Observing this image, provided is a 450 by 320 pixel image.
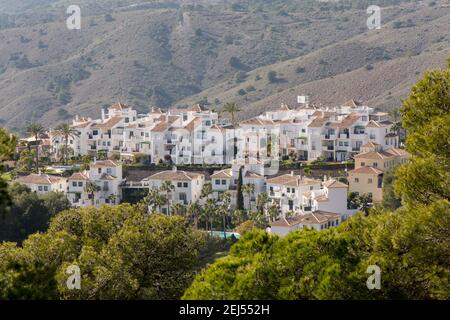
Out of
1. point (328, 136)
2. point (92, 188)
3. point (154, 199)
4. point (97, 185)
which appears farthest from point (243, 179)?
point (328, 136)

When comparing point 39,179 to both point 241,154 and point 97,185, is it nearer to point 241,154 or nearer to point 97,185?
point 97,185

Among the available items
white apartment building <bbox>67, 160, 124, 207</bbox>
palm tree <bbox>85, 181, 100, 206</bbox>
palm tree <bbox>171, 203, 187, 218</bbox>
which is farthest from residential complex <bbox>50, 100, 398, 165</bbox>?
palm tree <bbox>171, 203, 187, 218</bbox>

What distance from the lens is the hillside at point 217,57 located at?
396ft

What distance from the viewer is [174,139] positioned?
71.6 m

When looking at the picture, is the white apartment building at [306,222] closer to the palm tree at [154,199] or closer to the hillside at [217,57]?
the palm tree at [154,199]

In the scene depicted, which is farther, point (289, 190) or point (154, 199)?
point (289, 190)

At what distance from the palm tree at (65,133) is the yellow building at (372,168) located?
23226 mm

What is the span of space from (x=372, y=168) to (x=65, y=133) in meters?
25.3

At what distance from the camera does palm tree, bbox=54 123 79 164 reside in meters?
72.7

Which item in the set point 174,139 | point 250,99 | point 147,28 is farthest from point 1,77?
point 174,139

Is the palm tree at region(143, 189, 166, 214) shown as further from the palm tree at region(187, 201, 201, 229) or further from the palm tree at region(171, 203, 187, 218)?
the palm tree at region(187, 201, 201, 229)

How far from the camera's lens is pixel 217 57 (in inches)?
6211

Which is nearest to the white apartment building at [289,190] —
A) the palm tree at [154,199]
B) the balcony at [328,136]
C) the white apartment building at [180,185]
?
the white apartment building at [180,185]

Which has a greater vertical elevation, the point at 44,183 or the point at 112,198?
the point at 44,183
